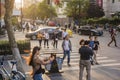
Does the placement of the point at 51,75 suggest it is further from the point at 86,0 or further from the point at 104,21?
the point at 86,0

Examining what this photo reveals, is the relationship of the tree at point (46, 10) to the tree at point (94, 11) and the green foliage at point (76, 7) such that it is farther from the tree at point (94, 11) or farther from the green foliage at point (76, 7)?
the tree at point (94, 11)

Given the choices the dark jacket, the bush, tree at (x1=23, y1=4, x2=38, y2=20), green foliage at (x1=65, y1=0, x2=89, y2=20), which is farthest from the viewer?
tree at (x1=23, y1=4, x2=38, y2=20)

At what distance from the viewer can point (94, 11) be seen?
78.2 meters

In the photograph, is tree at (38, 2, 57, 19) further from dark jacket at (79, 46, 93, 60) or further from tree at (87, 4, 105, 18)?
dark jacket at (79, 46, 93, 60)

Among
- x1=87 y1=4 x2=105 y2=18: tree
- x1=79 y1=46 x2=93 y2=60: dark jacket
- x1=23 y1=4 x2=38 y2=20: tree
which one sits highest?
x1=79 y1=46 x2=93 y2=60: dark jacket

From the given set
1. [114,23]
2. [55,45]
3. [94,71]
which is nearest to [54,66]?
[94,71]

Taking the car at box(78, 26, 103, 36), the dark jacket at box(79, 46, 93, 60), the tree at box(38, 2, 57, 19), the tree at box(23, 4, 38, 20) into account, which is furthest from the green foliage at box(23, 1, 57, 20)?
the dark jacket at box(79, 46, 93, 60)

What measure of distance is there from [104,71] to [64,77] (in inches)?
98.9

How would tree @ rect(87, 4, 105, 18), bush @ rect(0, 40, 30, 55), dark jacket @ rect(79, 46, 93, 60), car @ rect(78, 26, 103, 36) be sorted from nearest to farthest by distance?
dark jacket @ rect(79, 46, 93, 60), bush @ rect(0, 40, 30, 55), car @ rect(78, 26, 103, 36), tree @ rect(87, 4, 105, 18)

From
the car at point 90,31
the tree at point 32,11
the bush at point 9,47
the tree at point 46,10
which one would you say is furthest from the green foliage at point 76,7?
the bush at point 9,47

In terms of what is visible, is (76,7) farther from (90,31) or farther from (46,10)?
(46,10)

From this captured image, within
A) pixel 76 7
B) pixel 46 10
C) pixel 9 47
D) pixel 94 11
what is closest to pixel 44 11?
pixel 46 10

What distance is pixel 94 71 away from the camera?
18875mm

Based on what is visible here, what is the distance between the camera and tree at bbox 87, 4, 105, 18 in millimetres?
78250
